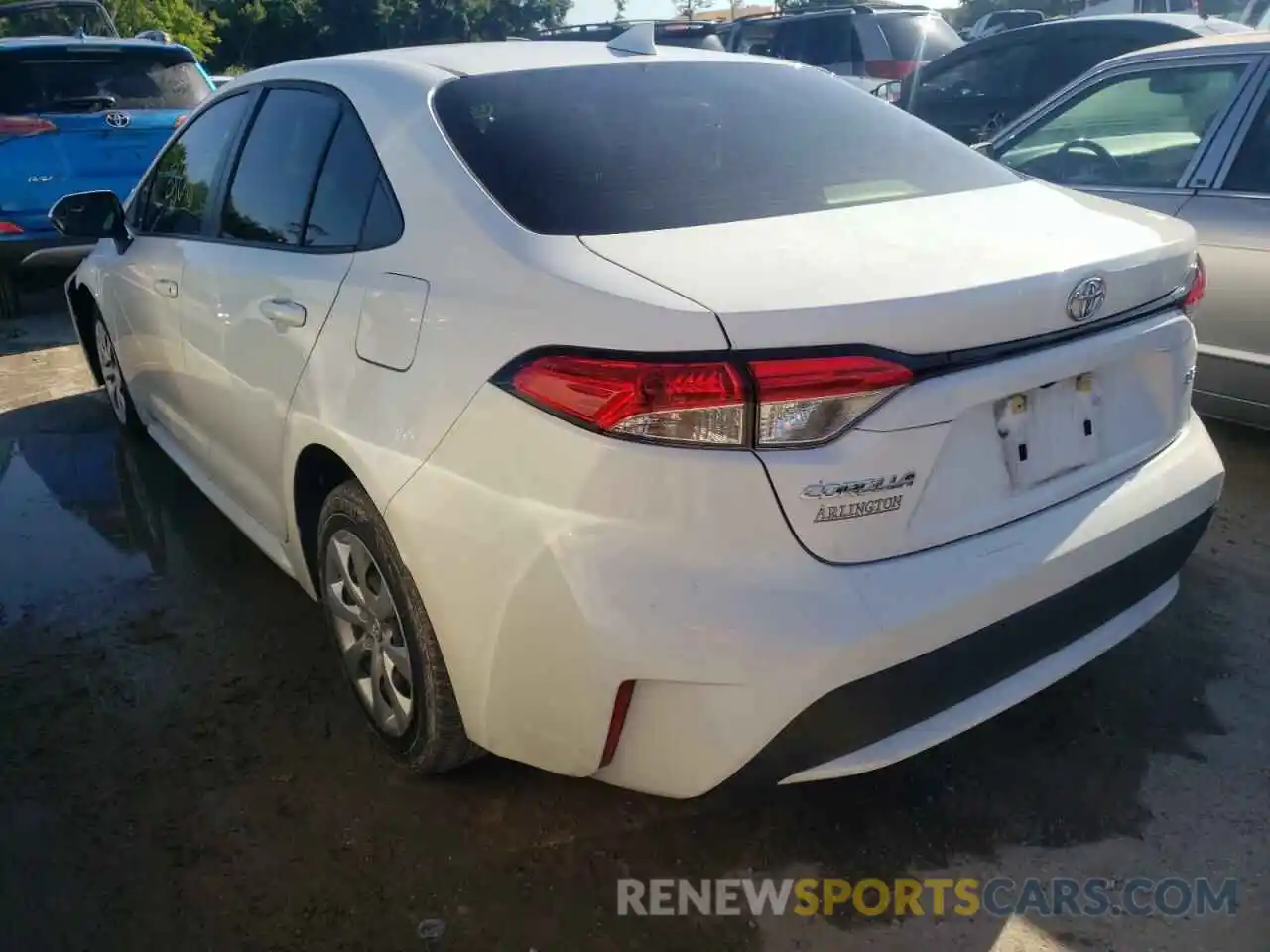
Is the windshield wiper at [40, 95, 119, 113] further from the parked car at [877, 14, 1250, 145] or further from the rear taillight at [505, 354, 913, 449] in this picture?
the rear taillight at [505, 354, 913, 449]

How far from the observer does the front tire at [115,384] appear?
460 cm

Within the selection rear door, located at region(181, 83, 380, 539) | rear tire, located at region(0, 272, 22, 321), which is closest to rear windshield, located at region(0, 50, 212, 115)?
rear tire, located at region(0, 272, 22, 321)

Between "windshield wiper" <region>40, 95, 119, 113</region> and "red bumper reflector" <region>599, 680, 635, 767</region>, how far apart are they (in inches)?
254

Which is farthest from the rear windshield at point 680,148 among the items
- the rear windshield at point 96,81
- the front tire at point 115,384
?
the rear windshield at point 96,81

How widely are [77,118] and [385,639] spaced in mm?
5680

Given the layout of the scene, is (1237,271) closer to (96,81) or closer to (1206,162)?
(1206,162)

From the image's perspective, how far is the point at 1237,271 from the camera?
375cm

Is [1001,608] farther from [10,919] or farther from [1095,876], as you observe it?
[10,919]

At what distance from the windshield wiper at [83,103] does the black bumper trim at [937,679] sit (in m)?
6.66

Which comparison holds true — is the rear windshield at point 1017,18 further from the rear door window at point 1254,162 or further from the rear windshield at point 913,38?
the rear door window at point 1254,162

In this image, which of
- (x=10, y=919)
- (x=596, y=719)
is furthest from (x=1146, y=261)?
(x=10, y=919)

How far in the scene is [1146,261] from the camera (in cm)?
218

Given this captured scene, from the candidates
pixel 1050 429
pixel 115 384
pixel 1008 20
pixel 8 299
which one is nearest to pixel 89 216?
pixel 115 384

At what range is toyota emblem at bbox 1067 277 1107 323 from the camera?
201cm
